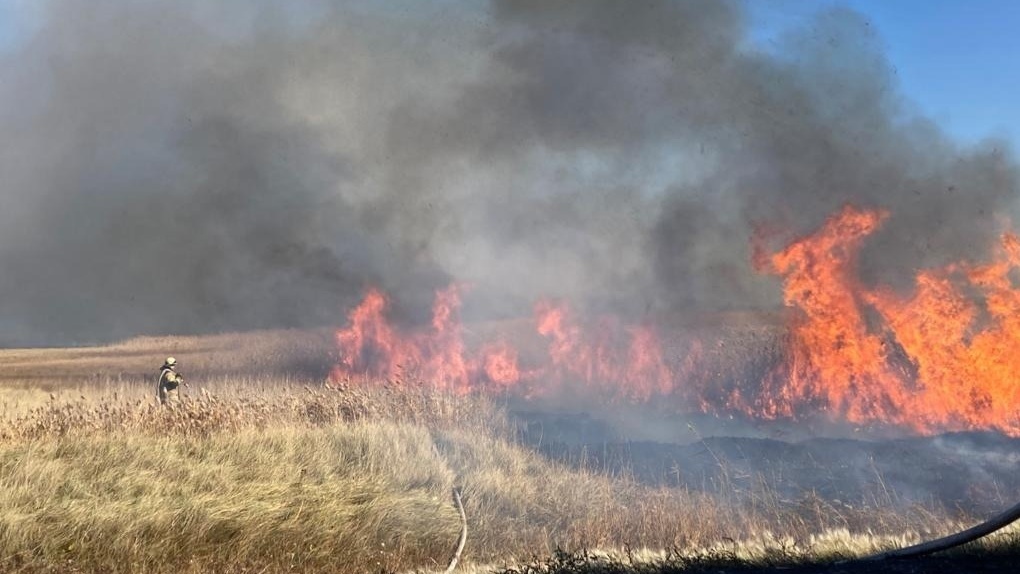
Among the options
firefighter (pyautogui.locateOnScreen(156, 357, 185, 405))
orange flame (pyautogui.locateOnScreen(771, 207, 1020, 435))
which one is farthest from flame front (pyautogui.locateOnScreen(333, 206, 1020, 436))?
firefighter (pyautogui.locateOnScreen(156, 357, 185, 405))

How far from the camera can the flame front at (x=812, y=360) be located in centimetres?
1653

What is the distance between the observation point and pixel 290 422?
14594 mm

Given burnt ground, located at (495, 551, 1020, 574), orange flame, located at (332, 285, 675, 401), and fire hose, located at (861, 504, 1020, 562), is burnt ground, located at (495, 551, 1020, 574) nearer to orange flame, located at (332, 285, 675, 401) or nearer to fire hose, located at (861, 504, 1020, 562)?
fire hose, located at (861, 504, 1020, 562)

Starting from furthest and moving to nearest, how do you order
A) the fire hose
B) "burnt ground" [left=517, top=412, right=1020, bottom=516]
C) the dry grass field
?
"burnt ground" [left=517, top=412, right=1020, bottom=516] < the dry grass field < the fire hose

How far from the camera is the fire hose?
5277 millimetres

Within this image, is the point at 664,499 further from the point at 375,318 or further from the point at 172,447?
the point at 375,318

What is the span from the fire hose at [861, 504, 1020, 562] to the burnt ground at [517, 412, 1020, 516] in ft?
18.9

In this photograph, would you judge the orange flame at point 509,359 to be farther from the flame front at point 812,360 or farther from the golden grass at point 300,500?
the golden grass at point 300,500

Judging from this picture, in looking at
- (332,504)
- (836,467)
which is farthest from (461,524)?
(836,467)

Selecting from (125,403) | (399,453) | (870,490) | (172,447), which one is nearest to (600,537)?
(399,453)

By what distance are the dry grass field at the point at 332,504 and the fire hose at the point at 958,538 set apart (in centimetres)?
67

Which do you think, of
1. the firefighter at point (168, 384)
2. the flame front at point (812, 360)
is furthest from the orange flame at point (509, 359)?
the firefighter at point (168, 384)

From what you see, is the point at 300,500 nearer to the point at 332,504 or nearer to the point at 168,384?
the point at 332,504

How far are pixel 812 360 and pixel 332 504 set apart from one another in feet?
47.1
